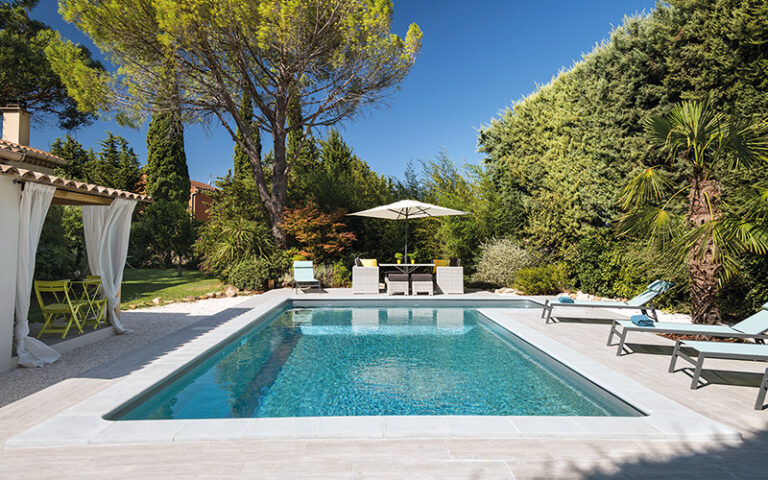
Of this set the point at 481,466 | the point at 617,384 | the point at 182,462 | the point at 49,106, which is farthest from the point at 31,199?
the point at 49,106

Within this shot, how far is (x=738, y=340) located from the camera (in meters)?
5.60

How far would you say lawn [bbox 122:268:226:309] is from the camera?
10.2 metres

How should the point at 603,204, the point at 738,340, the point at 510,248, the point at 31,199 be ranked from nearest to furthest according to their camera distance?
the point at 31,199
the point at 738,340
the point at 603,204
the point at 510,248

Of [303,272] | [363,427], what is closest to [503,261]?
[303,272]

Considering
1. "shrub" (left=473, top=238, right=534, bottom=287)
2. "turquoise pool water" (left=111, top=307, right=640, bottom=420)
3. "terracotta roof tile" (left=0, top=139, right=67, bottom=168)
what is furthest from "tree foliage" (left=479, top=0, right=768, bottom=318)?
"terracotta roof tile" (left=0, top=139, right=67, bottom=168)

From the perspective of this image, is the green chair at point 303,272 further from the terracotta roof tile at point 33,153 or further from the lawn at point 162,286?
the terracotta roof tile at point 33,153

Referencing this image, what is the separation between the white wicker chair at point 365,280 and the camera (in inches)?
445

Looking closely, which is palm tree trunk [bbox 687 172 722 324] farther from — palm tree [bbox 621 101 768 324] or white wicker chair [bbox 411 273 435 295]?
white wicker chair [bbox 411 273 435 295]

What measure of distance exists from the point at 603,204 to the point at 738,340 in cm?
471

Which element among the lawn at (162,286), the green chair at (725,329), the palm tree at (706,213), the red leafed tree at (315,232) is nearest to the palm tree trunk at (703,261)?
the palm tree at (706,213)

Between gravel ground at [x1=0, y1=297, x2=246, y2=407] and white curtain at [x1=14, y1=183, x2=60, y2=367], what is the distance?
0.17m

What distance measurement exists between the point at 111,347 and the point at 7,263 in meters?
1.69

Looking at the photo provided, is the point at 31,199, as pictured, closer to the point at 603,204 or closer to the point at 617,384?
the point at 617,384

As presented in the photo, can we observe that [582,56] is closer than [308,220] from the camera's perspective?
Yes
